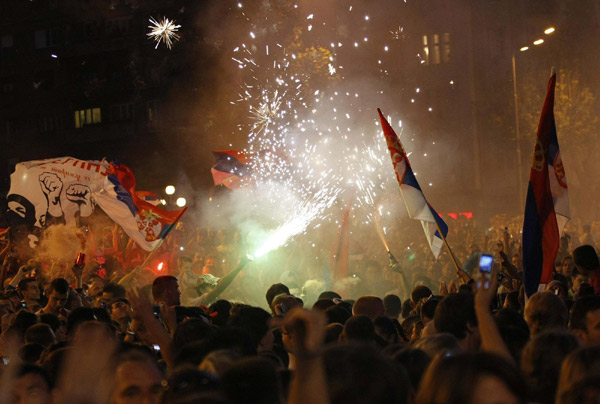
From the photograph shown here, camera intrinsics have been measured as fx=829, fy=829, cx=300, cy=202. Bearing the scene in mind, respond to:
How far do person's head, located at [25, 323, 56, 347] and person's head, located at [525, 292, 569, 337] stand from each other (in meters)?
3.67

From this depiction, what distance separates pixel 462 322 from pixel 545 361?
1.37 metres

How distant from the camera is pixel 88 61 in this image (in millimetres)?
47844

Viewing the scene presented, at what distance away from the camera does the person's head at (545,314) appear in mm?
5426

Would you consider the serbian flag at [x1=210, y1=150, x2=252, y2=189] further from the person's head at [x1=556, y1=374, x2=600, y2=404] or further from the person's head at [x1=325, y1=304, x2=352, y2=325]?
the person's head at [x1=556, y1=374, x2=600, y2=404]

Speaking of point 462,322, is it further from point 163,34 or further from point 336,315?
point 163,34

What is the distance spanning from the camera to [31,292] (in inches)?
401

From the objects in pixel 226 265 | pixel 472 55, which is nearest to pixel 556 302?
pixel 226 265

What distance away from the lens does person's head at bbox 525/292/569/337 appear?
543 cm

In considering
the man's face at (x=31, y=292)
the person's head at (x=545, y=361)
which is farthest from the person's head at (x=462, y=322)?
the man's face at (x=31, y=292)

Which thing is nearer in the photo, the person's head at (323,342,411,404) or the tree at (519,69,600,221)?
the person's head at (323,342,411,404)

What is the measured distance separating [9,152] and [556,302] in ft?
160

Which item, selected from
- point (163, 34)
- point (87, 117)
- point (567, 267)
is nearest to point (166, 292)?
point (567, 267)

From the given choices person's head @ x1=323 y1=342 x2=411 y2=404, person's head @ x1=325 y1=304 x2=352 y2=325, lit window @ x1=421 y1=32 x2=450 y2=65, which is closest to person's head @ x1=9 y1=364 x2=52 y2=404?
person's head @ x1=323 y1=342 x2=411 y2=404

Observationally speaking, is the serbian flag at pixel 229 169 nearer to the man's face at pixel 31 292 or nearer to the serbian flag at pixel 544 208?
the man's face at pixel 31 292
